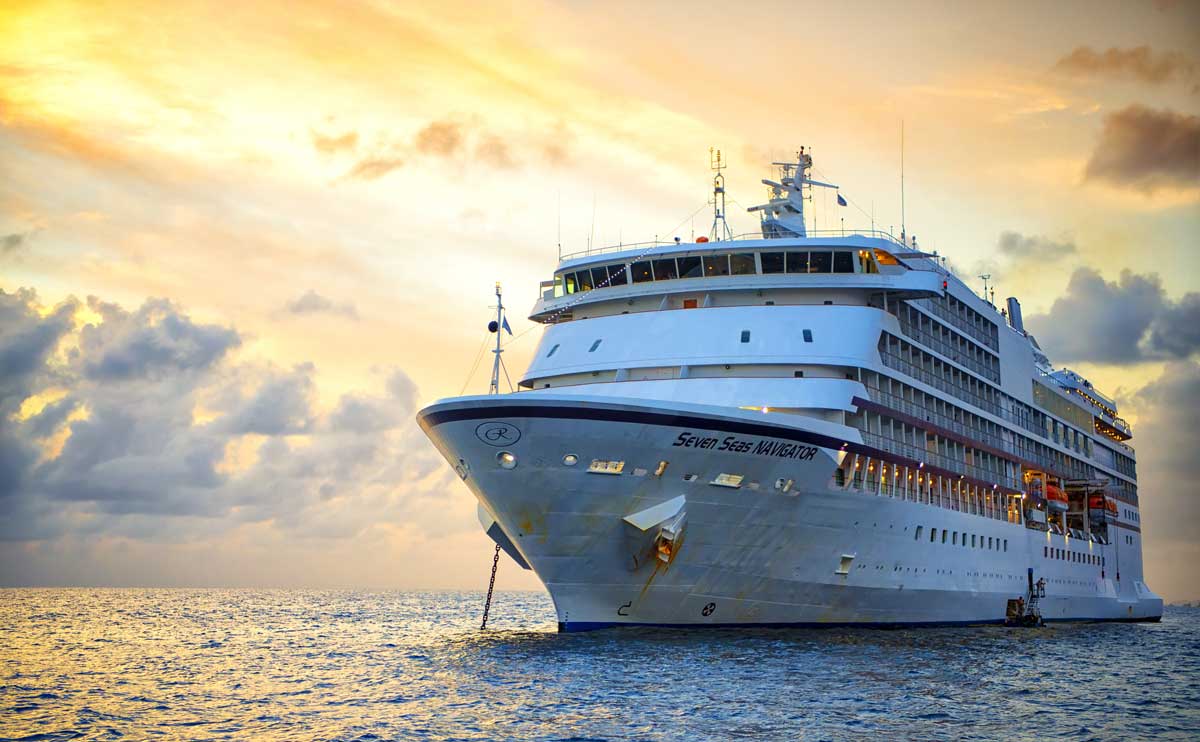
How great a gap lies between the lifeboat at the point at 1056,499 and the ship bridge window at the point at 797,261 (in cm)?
2245

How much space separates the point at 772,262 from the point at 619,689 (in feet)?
54.3

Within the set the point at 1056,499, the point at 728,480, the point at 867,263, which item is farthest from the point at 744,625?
the point at 1056,499

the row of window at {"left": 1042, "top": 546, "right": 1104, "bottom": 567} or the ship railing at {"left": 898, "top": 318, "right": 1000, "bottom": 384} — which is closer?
the ship railing at {"left": 898, "top": 318, "right": 1000, "bottom": 384}

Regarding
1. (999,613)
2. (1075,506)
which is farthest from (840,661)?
(1075,506)

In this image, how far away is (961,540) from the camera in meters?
40.4

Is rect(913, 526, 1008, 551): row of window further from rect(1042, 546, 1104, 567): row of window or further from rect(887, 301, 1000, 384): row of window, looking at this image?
rect(1042, 546, 1104, 567): row of window

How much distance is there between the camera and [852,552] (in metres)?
32.3

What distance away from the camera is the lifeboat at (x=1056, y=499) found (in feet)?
168

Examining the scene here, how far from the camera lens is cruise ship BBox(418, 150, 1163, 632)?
27.1 metres

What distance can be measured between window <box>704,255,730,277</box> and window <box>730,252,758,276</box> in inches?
6.2

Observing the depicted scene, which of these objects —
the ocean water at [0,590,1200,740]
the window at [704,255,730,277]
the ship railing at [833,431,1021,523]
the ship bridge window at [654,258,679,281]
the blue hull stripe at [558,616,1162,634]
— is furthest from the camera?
the ship bridge window at [654,258,679,281]

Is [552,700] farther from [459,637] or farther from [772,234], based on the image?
[772,234]

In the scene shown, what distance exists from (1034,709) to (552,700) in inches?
382

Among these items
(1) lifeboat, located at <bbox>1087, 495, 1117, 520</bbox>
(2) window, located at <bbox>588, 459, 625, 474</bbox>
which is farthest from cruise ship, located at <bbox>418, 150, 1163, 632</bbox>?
(1) lifeboat, located at <bbox>1087, 495, 1117, 520</bbox>
